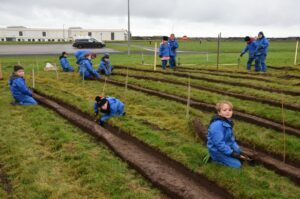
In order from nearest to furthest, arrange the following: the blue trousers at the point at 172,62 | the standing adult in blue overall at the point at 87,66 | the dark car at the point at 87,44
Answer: the standing adult in blue overall at the point at 87,66, the blue trousers at the point at 172,62, the dark car at the point at 87,44

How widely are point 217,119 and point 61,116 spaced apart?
19.6 ft

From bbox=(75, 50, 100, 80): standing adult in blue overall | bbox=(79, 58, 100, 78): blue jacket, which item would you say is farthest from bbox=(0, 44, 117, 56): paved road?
bbox=(79, 58, 100, 78): blue jacket

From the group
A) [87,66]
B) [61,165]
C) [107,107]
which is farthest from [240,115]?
[87,66]

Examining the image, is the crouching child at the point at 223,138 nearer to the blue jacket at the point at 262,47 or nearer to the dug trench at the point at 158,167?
the dug trench at the point at 158,167

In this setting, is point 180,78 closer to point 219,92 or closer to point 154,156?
point 219,92

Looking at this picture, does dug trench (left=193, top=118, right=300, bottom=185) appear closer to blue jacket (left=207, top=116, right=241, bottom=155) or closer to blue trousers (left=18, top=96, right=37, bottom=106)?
blue jacket (left=207, top=116, right=241, bottom=155)

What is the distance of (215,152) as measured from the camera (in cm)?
652

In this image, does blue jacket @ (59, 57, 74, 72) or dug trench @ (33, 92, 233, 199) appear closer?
dug trench @ (33, 92, 233, 199)

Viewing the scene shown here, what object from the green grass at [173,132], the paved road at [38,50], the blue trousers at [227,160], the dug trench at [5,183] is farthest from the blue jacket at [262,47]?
the paved road at [38,50]

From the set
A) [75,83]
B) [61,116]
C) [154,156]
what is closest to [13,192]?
[154,156]

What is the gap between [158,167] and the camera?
6633 millimetres

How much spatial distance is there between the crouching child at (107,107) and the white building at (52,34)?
91024 mm

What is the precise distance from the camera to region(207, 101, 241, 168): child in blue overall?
6.25 meters

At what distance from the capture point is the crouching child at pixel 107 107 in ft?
31.5
